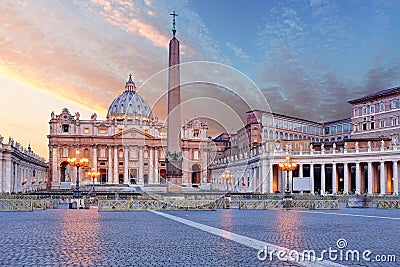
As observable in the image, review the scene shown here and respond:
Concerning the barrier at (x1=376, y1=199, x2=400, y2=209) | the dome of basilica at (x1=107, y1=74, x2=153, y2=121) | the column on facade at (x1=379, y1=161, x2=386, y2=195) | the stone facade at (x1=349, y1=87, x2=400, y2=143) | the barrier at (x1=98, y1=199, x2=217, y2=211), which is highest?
the dome of basilica at (x1=107, y1=74, x2=153, y2=121)

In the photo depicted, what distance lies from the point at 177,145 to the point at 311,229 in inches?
629

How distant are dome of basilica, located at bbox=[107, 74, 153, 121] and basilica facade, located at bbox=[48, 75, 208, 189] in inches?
550

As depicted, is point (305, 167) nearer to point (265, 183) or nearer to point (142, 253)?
point (265, 183)

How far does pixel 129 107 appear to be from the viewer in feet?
418

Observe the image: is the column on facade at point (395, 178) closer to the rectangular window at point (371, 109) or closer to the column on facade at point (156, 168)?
the rectangular window at point (371, 109)

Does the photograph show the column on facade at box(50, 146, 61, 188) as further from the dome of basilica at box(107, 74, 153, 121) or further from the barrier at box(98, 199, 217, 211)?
the barrier at box(98, 199, 217, 211)

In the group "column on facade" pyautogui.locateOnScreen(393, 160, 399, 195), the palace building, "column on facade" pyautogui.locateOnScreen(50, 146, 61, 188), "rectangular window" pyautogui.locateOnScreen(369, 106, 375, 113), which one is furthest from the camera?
"column on facade" pyautogui.locateOnScreen(50, 146, 61, 188)

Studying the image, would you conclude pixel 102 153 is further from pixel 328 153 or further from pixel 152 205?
pixel 152 205

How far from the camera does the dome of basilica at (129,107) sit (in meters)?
126

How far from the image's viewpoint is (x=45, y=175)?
13488 centimetres

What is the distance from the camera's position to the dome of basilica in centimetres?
12626

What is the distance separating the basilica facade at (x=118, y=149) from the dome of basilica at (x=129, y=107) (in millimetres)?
13982

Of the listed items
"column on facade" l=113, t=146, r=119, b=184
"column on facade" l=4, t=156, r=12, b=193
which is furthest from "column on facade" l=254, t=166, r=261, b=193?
"column on facade" l=113, t=146, r=119, b=184

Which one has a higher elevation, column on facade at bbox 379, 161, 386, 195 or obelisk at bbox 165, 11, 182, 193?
obelisk at bbox 165, 11, 182, 193
